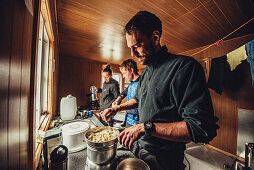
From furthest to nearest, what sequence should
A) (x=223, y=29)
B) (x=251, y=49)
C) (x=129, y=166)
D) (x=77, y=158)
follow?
(x=223, y=29) → (x=251, y=49) → (x=77, y=158) → (x=129, y=166)

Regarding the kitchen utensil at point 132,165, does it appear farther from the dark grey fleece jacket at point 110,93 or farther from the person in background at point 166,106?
the dark grey fleece jacket at point 110,93

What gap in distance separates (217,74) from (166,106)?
8.93 ft

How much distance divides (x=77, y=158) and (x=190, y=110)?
3.54 feet

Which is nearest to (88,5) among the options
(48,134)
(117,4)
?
(117,4)

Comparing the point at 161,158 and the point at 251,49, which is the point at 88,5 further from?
the point at 251,49

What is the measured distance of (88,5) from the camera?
164 cm

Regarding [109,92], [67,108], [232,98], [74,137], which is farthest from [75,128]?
[232,98]

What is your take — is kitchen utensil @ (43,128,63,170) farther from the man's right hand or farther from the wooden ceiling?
the wooden ceiling

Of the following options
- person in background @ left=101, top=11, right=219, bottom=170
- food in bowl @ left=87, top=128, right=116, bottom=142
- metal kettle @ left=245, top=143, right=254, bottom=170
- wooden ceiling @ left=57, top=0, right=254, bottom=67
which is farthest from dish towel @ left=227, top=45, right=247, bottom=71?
food in bowl @ left=87, top=128, right=116, bottom=142

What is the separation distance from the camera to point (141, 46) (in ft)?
3.34

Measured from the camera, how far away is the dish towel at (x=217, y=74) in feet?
8.37

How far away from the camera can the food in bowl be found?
0.84 m

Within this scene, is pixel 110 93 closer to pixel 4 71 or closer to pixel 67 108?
pixel 67 108

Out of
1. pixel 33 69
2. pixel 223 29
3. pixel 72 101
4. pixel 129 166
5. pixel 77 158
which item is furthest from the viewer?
pixel 223 29
